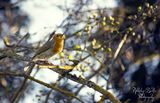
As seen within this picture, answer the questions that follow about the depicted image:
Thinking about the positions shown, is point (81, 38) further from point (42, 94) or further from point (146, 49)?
point (146, 49)

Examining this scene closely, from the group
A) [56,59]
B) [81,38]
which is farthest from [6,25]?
[56,59]

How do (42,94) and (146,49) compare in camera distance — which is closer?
(42,94)

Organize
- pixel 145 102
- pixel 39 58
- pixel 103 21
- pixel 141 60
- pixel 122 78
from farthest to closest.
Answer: pixel 141 60 < pixel 122 78 < pixel 103 21 < pixel 145 102 < pixel 39 58

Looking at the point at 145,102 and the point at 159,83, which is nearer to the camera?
the point at 145,102

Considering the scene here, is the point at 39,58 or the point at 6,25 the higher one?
the point at 6,25

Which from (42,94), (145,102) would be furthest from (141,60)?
(145,102)

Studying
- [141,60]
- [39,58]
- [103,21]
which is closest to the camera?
[39,58]

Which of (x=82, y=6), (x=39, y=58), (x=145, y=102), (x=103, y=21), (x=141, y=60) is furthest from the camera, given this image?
(x=141, y=60)

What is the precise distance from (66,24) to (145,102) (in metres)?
2.67

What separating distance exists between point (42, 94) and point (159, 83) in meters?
4.16

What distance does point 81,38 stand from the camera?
27.7 ft

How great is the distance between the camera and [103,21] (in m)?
8.30

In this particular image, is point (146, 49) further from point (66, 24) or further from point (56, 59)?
point (56, 59)

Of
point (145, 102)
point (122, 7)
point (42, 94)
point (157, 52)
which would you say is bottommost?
point (145, 102)
